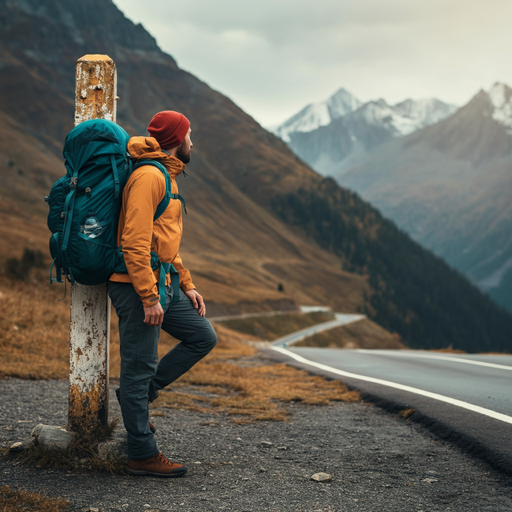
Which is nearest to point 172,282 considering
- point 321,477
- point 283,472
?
point 283,472

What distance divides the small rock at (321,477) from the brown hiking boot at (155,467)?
965 mm

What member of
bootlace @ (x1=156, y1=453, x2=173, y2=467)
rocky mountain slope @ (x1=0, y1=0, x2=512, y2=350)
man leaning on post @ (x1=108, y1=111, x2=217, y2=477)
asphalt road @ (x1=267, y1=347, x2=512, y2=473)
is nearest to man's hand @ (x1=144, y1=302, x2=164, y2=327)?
man leaning on post @ (x1=108, y1=111, x2=217, y2=477)

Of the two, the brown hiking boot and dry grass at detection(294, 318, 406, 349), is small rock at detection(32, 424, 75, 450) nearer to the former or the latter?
the brown hiking boot

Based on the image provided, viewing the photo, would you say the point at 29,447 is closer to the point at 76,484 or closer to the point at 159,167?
the point at 76,484

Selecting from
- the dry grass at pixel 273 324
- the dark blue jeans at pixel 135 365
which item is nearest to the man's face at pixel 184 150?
the dark blue jeans at pixel 135 365

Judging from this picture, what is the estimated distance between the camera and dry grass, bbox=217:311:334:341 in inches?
2477

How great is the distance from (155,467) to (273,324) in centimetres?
6786

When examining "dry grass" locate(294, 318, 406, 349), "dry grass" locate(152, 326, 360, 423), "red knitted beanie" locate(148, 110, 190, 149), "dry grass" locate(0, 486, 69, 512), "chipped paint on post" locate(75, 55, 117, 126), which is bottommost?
"dry grass" locate(294, 318, 406, 349)

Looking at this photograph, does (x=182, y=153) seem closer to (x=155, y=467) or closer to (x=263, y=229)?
(x=155, y=467)

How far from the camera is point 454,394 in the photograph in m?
7.00

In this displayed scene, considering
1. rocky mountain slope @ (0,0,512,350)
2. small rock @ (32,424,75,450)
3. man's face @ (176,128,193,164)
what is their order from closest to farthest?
small rock @ (32,424,75,450) → man's face @ (176,128,193,164) → rocky mountain slope @ (0,0,512,350)

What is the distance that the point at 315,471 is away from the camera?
4047 millimetres

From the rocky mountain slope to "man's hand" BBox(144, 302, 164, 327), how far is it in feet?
249

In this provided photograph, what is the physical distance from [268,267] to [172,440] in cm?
12539
